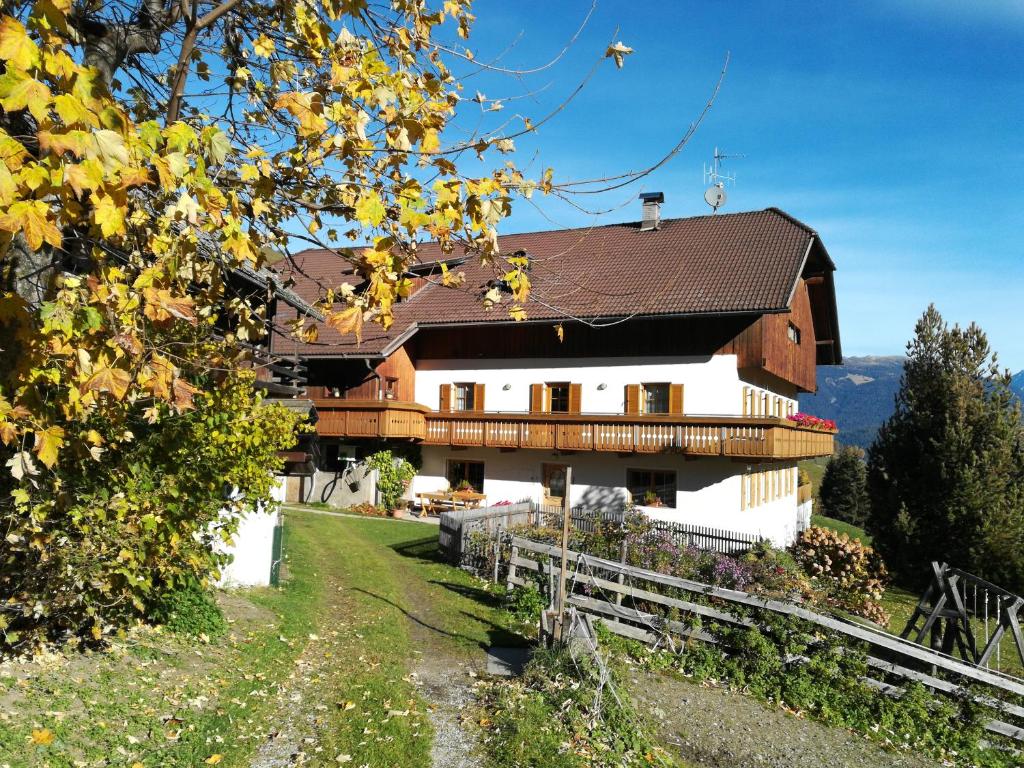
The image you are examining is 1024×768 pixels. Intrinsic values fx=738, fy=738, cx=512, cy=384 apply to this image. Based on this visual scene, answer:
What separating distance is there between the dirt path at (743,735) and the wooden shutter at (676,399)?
1588cm

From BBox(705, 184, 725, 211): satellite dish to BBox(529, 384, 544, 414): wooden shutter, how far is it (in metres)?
11.8

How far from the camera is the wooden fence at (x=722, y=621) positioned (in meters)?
9.88

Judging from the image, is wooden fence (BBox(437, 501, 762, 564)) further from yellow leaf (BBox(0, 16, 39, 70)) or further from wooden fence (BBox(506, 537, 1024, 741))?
yellow leaf (BBox(0, 16, 39, 70))

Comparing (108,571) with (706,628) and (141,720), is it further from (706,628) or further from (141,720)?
(706,628)

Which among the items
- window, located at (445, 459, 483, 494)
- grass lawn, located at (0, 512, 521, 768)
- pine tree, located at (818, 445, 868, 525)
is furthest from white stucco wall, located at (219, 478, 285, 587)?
pine tree, located at (818, 445, 868, 525)

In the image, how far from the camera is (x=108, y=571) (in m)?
6.68

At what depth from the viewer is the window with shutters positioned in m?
29.5

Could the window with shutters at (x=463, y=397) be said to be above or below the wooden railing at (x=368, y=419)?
above

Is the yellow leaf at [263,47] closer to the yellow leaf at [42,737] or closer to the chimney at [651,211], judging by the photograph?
the yellow leaf at [42,737]

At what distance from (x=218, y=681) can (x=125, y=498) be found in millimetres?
2414

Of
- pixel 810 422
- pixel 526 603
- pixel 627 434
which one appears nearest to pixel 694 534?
pixel 627 434

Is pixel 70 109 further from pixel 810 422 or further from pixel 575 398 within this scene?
pixel 810 422

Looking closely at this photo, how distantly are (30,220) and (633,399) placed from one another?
24302 mm

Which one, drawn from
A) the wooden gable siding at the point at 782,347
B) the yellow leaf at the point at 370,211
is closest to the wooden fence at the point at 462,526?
the wooden gable siding at the point at 782,347
